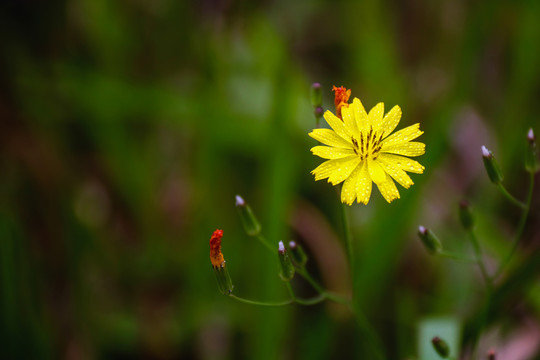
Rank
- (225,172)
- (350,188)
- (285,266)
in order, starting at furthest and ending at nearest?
(225,172)
(285,266)
(350,188)

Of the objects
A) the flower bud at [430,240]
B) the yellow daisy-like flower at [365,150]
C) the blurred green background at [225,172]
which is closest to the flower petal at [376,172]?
the yellow daisy-like flower at [365,150]

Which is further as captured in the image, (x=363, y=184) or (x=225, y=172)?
(x=225, y=172)

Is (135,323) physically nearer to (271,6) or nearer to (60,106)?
(60,106)

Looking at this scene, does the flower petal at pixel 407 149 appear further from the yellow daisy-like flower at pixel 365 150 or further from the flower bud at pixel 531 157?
the flower bud at pixel 531 157

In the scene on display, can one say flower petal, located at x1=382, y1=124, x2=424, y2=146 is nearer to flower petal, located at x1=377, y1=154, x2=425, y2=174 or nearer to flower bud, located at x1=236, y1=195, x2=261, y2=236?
flower petal, located at x1=377, y1=154, x2=425, y2=174

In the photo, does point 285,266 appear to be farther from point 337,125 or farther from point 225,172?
point 225,172

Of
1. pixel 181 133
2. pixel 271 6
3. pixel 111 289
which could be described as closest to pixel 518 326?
pixel 111 289

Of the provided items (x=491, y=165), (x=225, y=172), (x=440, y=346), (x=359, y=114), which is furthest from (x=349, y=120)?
(x=225, y=172)
